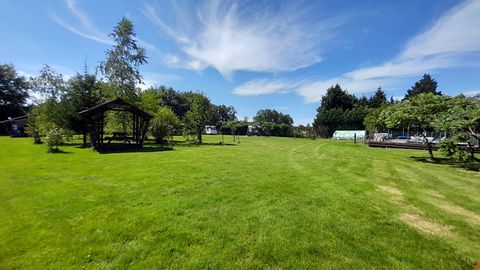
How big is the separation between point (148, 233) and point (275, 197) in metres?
2.90

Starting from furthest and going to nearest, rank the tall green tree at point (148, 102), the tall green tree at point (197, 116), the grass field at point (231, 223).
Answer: the tall green tree at point (148, 102)
the tall green tree at point (197, 116)
the grass field at point (231, 223)

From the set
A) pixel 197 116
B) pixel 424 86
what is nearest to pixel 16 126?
pixel 197 116

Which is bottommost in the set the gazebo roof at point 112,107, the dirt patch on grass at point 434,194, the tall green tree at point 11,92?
the dirt patch on grass at point 434,194

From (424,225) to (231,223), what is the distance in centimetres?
331

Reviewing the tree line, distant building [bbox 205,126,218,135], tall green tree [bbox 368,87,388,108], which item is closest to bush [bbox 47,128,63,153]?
the tree line

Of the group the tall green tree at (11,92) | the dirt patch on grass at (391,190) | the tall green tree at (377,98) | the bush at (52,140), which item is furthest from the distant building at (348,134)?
the tall green tree at (11,92)

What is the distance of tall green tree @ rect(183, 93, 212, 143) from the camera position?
25.8 meters

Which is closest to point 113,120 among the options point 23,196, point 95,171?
point 95,171

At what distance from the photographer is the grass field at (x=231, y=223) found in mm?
3219

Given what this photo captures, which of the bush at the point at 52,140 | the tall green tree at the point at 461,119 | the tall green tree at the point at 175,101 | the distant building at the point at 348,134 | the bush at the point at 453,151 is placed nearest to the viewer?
the tall green tree at the point at 461,119

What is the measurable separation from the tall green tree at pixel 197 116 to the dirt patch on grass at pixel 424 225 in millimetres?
21892

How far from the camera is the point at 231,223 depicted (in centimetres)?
425

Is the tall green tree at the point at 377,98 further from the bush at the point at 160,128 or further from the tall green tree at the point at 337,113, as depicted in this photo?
the bush at the point at 160,128

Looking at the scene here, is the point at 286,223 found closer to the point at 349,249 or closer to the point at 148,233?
the point at 349,249
